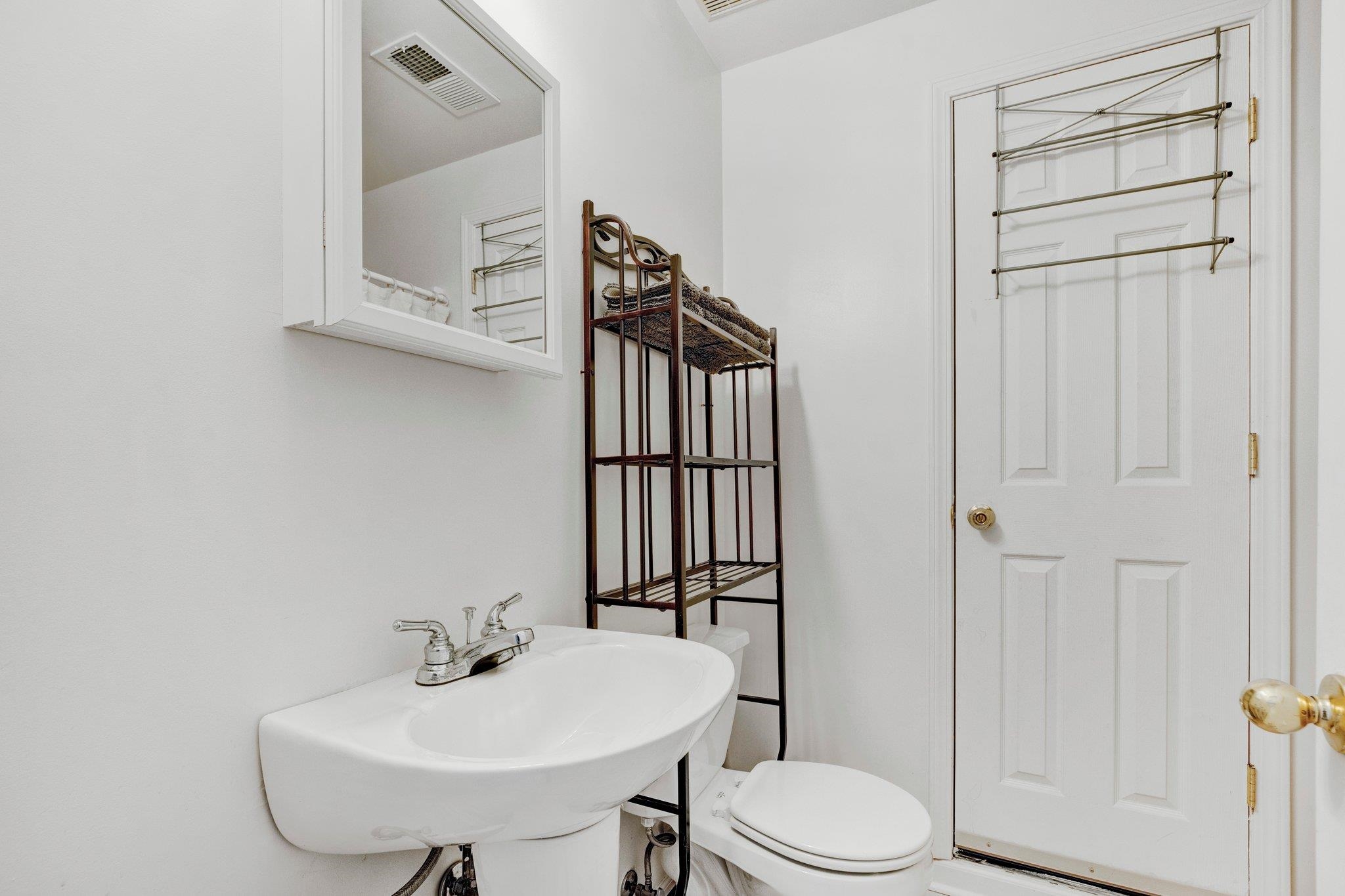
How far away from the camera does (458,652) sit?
94 centimetres

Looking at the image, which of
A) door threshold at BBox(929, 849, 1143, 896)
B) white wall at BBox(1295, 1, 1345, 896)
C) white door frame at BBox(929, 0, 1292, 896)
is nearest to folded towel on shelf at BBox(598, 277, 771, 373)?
white wall at BBox(1295, 1, 1345, 896)

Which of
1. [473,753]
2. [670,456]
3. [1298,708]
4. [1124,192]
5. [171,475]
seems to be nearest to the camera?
[1298,708]

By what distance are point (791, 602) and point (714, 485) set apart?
0.41 metres

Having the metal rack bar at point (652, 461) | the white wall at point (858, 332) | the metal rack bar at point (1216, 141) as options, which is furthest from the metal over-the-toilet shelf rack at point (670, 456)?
the metal rack bar at point (1216, 141)

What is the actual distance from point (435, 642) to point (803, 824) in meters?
0.86

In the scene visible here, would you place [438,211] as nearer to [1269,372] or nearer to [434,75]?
[434,75]

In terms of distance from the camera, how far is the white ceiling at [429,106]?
2.79 feet

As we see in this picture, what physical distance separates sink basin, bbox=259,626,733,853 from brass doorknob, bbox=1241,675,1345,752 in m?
0.50

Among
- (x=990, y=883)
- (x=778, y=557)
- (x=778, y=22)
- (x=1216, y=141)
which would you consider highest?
(x=778, y=22)

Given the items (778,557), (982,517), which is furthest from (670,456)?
(982,517)

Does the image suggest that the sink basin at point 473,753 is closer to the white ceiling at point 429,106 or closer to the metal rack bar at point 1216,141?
the white ceiling at point 429,106

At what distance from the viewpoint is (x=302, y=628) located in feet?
2.69

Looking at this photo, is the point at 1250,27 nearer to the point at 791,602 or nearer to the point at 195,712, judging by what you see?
the point at 791,602

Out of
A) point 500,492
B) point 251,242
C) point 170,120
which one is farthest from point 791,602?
point 170,120
